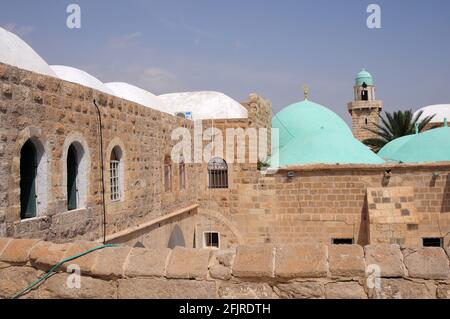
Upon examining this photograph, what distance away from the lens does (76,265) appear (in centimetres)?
260

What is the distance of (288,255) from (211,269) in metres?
0.43

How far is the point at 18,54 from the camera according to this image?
5.52 meters

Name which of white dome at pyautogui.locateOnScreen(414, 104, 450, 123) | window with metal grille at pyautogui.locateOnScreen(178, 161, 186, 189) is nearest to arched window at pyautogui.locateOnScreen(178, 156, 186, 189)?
window with metal grille at pyautogui.locateOnScreen(178, 161, 186, 189)

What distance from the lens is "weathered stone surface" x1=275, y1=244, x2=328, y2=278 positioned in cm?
235

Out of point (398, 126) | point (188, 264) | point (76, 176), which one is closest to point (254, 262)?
point (188, 264)

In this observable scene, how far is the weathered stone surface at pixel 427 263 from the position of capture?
227 centimetres

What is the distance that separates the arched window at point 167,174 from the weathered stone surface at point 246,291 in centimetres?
717

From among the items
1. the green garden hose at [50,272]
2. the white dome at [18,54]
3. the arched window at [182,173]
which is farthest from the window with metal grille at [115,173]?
the green garden hose at [50,272]

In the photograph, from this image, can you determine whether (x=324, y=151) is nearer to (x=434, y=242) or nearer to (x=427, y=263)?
(x=434, y=242)

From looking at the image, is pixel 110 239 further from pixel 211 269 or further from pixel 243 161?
pixel 243 161

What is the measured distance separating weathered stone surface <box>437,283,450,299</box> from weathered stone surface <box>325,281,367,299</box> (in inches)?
14.5

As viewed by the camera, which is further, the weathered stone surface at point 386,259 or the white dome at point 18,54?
the white dome at point 18,54

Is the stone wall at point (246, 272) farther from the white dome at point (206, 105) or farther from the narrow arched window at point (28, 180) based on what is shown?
the white dome at point (206, 105)

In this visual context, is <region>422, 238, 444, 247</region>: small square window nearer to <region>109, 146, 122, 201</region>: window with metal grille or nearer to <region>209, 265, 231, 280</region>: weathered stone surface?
<region>109, 146, 122, 201</region>: window with metal grille
